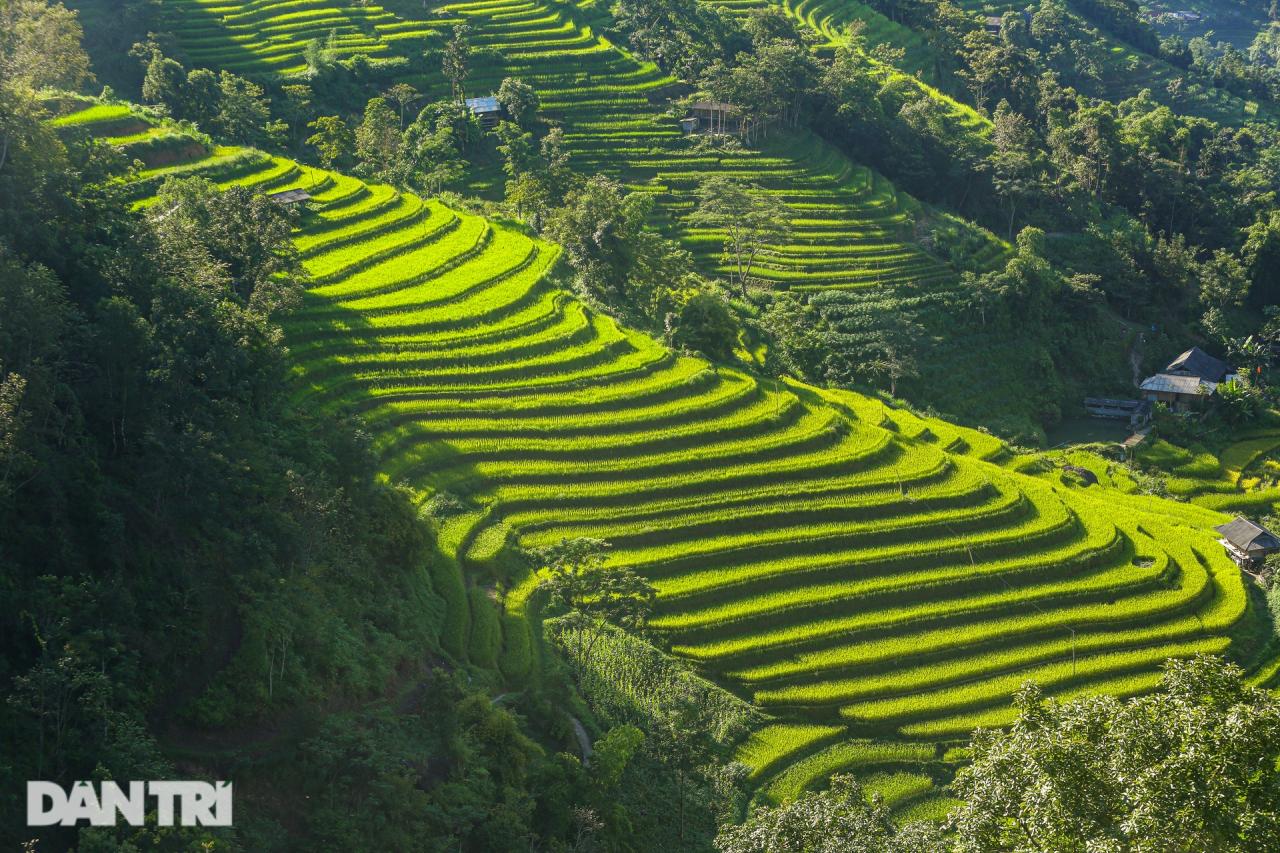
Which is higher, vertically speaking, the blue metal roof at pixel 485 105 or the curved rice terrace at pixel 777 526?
the blue metal roof at pixel 485 105

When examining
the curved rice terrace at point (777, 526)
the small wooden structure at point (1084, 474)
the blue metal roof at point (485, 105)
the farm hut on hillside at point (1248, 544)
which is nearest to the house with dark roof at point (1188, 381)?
the small wooden structure at point (1084, 474)

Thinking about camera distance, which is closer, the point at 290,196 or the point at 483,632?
the point at 483,632

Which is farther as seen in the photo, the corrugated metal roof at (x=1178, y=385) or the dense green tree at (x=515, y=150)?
the dense green tree at (x=515, y=150)

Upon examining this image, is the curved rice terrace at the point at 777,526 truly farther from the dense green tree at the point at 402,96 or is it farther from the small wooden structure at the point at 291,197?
the dense green tree at the point at 402,96

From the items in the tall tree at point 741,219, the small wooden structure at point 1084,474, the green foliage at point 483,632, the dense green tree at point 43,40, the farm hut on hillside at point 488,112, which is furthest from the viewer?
the farm hut on hillside at point 488,112

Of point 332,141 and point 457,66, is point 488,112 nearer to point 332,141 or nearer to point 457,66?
point 457,66

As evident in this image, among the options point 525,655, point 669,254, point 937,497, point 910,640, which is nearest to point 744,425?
point 937,497


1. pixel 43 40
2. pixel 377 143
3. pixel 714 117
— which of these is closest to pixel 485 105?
pixel 377 143

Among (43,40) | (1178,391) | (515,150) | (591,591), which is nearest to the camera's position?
(591,591)
